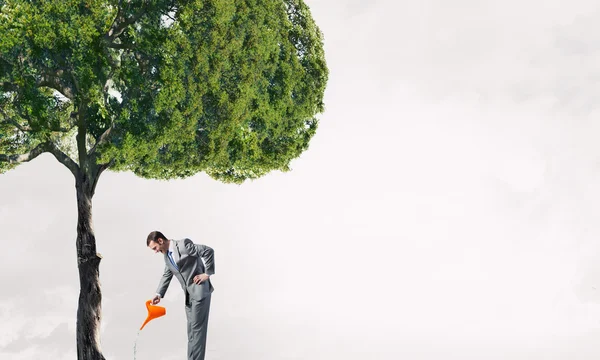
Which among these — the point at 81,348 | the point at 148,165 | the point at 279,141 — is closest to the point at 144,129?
the point at 148,165

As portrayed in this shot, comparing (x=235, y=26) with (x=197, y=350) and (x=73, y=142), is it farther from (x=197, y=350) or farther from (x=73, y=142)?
(x=197, y=350)

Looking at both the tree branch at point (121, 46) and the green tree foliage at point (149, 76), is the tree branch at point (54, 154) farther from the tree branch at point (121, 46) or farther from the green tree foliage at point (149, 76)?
the tree branch at point (121, 46)

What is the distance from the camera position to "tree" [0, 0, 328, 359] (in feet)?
57.4

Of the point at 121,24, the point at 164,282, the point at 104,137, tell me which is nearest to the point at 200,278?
the point at 164,282

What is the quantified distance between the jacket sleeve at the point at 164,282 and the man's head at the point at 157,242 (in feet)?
2.20

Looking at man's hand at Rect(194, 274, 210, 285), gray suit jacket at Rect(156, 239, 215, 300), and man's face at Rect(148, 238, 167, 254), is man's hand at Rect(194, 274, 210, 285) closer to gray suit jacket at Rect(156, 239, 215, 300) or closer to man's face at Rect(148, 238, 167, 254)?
gray suit jacket at Rect(156, 239, 215, 300)

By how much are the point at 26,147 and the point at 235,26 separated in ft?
25.9

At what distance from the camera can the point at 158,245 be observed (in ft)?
42.2

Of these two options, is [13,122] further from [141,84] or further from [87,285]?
[87,285]

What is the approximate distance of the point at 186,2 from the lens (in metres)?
17.9

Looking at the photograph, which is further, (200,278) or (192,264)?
(192,264)

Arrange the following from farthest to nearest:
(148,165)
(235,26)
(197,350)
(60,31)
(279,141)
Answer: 1. (279,141)
2. (148,165)
3. (235,26)
4. (60,31)
5. (197,350)

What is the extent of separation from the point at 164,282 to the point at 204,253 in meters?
1.29

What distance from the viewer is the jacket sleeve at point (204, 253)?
42.4ft
